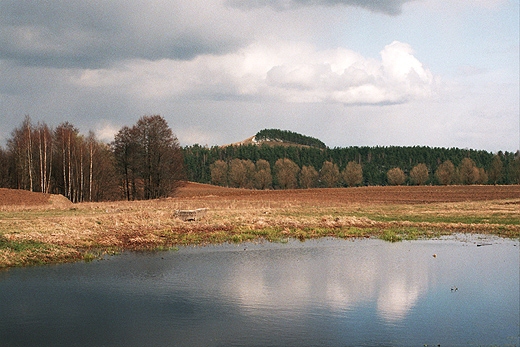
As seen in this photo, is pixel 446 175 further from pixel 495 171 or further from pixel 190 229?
pixel 190 229

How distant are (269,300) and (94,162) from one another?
69.4 m

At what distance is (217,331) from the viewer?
13328 millimetres

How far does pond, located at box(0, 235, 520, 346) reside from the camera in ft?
42.4

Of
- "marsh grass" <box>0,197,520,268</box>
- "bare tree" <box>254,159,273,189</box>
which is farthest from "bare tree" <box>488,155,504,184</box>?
"marsh grass" <box>0,197,520,268</box>

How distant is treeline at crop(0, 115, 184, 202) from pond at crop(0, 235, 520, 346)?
45.5m

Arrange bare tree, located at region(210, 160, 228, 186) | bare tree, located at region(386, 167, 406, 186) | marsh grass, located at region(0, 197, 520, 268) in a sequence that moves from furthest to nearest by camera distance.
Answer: bare tree, located at region(210, 160, 228, 186) < bare tree, located at region(386, 167, 406, 186) < marsh grass, located at region(0, 197, 520, 268)

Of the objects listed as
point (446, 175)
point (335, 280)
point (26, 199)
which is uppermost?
point (446, 175)

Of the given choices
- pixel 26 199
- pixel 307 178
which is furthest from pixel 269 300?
pixel 307 178

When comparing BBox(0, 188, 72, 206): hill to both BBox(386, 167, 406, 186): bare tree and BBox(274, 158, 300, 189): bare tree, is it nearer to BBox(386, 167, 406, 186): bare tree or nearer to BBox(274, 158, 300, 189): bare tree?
BBox(274, 158, 300, 189): bare tree

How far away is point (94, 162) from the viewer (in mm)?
80188

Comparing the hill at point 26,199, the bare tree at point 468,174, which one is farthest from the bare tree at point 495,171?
the hill at point 26,199

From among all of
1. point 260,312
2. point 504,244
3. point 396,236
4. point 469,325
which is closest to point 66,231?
point 260,312

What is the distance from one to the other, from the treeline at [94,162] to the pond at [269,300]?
4550 cm

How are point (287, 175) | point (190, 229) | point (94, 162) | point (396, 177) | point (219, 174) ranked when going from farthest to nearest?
point (219, 174)
point (396, 177)
point (287, 175)
point (94, 162)
point (190, 229)
